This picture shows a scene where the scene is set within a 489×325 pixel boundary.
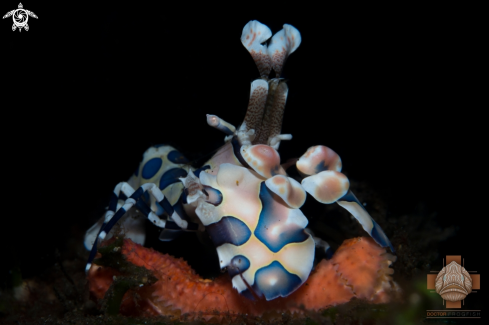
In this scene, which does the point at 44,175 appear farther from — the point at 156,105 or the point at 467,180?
the point at 467,180

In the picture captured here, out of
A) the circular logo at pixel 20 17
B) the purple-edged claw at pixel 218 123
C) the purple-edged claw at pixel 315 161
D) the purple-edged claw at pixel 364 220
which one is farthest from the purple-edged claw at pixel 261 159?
the circular logo at pixel 20 17

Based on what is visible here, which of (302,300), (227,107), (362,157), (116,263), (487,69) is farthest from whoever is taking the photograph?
(227,107)

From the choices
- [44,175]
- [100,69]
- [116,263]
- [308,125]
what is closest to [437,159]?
[308,125]

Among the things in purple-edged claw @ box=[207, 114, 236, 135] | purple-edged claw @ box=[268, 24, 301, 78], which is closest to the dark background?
purple-edged claw @ box=[268, 24, 301, 78]

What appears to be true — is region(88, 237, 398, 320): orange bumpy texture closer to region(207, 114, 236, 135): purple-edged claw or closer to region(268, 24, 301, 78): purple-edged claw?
region(207, 114, 236, 135): purple-edged claw

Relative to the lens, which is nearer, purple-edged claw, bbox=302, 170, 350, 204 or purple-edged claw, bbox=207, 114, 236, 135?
purple-edged claw, bbox=302, 170, 350, 204

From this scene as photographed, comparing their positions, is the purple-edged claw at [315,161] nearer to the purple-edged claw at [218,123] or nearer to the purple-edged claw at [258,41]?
the purple-edged claw at [218,123]
